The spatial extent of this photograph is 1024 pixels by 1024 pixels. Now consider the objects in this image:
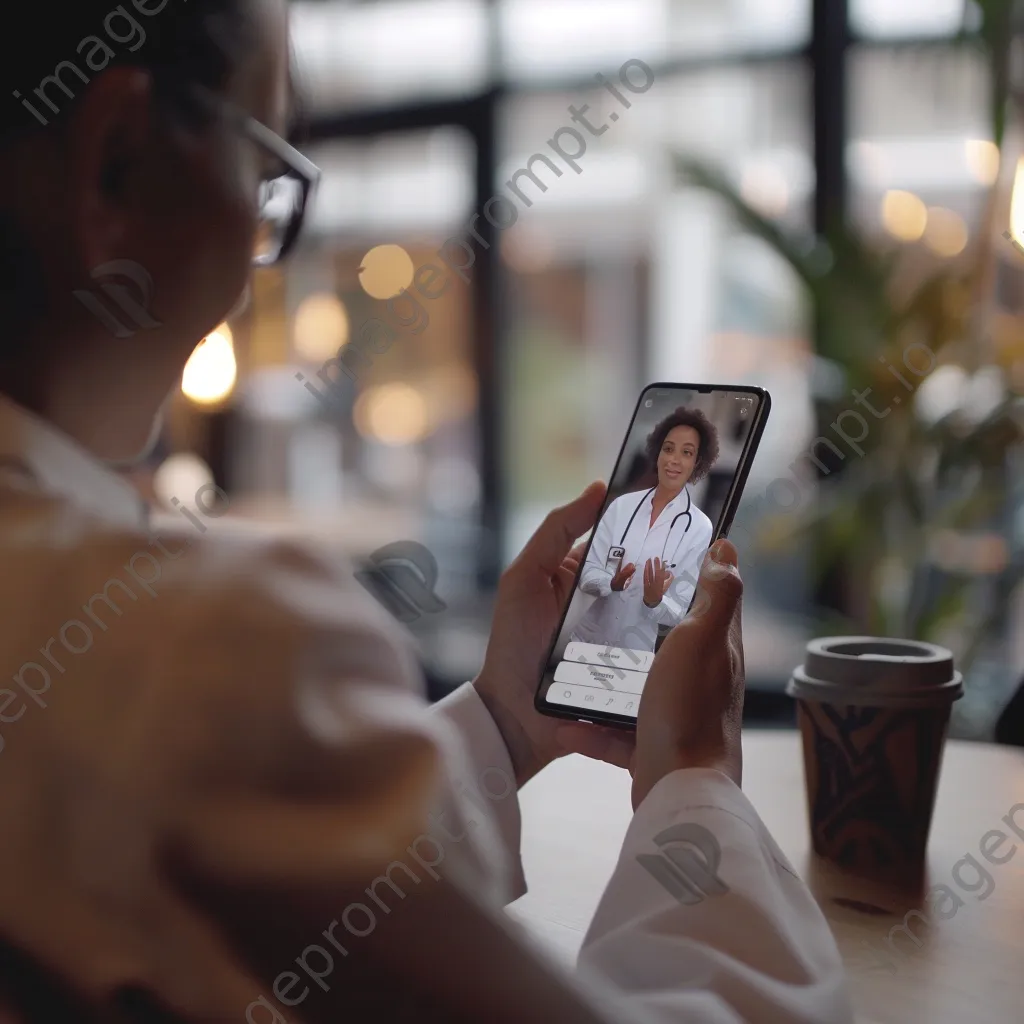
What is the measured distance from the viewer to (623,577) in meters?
0.94

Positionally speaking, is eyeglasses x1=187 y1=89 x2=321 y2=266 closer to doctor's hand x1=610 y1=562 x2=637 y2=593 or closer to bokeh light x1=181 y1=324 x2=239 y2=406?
doctor's hand x1=610 y1=562 x2=637 y2=593

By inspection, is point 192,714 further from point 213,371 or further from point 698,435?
point 213,371

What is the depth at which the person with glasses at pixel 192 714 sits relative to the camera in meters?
0.45

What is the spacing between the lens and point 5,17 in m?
0.56

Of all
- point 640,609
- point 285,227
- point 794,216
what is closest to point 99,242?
point 285,227

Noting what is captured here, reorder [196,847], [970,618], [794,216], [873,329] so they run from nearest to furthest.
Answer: [196,847] < [873,329] < [970,618] < [794,216]

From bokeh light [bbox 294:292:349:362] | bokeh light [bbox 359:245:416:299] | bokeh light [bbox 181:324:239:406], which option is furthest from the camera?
bokeh light [bbox 294:292:349:362]

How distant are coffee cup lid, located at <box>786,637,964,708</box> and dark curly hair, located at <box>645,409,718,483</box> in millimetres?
205

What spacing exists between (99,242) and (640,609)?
54cm

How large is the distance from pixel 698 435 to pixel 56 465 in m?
0.56

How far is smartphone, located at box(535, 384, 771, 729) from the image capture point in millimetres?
902

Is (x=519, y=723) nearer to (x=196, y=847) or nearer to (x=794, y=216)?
(x=196, y=847)

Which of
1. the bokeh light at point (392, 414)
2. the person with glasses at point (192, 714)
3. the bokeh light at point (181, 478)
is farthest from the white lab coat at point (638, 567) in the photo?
the bokeh light at point (392, 414)

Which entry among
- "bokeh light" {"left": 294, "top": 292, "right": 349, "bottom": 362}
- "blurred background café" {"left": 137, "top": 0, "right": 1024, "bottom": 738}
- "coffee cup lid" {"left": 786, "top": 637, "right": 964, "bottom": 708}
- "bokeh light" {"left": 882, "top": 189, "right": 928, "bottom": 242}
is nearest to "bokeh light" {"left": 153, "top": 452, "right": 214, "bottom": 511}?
"blurred background café" {"left": 137, "top": 0, "right": 1024, "bottom": 738}
